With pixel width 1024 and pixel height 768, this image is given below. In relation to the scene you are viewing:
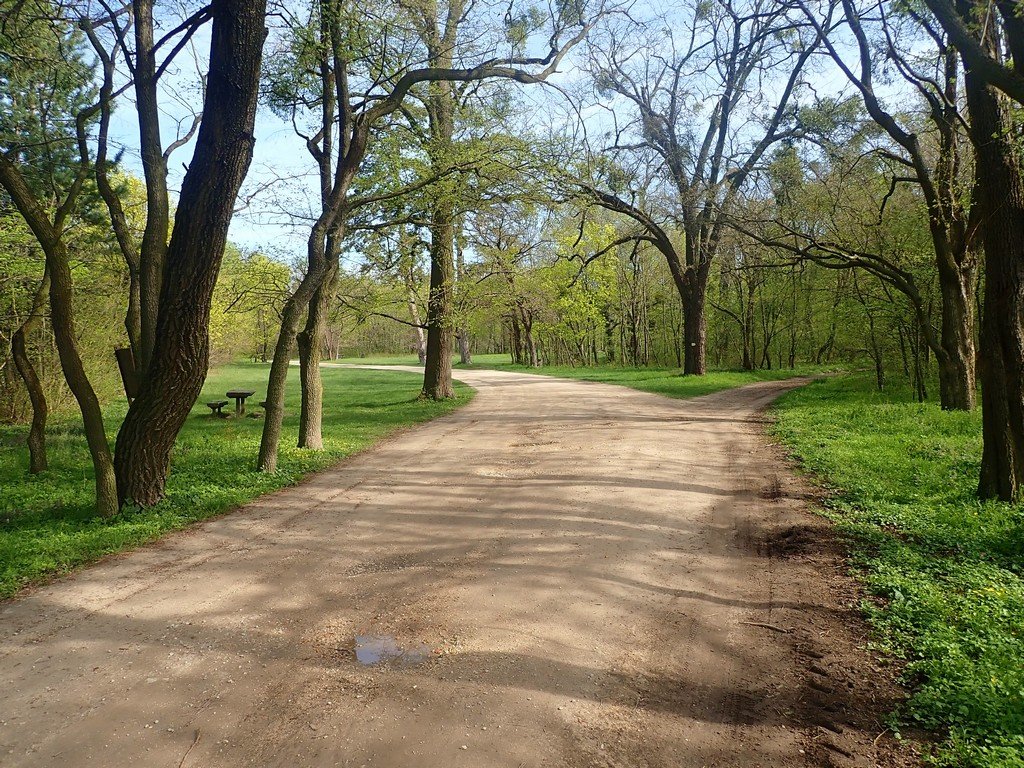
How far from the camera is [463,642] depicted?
370 centimetres

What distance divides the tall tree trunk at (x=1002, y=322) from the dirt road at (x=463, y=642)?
199 cm

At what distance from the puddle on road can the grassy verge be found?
102 inches

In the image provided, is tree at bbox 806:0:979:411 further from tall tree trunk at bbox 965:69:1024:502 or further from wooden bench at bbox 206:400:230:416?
wooden bench at bbox 206:400:230:416

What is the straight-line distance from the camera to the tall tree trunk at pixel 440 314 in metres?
15.2

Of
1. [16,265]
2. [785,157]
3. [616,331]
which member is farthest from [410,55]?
[616,331]

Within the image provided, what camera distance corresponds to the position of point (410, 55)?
9797 millimetres

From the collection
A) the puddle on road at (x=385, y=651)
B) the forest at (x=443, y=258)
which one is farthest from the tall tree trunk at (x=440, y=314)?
the puddle on road at (x=385, y=651)

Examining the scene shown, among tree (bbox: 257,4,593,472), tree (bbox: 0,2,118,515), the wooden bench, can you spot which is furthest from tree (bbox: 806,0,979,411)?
the wooden bench

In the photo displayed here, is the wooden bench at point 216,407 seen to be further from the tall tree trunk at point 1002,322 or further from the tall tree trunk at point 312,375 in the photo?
the tall tree trunk at point 1002,322

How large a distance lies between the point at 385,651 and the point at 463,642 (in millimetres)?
476

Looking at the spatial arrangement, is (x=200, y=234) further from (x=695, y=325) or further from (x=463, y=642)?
(x=695, y=325)

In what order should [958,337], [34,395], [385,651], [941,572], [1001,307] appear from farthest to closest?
1. [958,337]
2. [34,395]
3. [1001,307]
4. [941,572]
5. [385,651]

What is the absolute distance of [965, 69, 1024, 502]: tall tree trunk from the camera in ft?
19.5

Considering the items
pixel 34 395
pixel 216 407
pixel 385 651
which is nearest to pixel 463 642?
A: pixel 385 651
